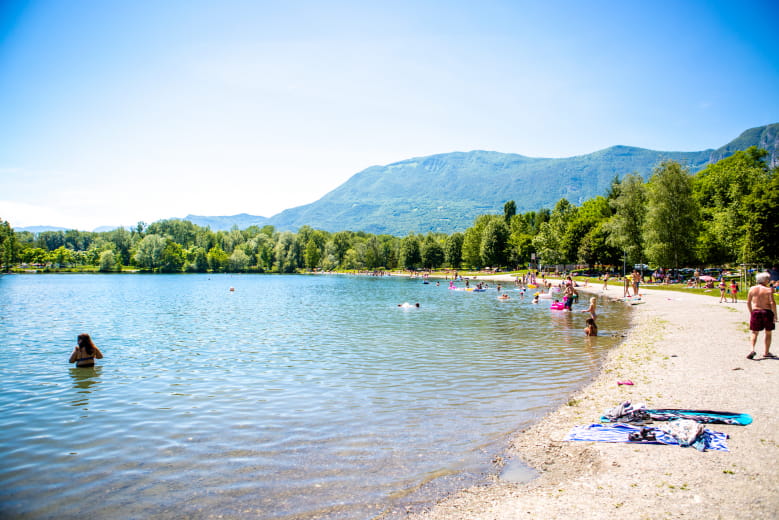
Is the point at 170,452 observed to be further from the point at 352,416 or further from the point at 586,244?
the point at 586,244

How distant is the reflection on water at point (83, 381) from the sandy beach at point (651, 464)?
1262 cm

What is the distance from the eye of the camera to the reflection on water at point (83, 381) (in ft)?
48.1

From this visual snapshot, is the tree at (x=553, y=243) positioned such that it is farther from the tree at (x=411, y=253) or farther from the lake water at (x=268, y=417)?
the lake water at (x=268, y=417)

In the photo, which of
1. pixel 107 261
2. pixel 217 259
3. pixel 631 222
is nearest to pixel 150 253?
pixel 107 261

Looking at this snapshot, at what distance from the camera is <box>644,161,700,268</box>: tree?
60656 millimetres

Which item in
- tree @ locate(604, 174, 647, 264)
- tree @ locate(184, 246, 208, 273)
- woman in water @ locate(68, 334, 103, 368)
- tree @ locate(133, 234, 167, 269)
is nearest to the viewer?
woman in water @ locate(68, 334, 103, 368)

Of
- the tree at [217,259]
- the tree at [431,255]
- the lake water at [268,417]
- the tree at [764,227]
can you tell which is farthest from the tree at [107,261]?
the tree at [764,227]

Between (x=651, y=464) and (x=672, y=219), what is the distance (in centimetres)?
6257

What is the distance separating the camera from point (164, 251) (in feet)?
582

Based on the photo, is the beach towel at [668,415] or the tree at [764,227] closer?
the beach towel at [668,415]

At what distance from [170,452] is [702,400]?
1237cm

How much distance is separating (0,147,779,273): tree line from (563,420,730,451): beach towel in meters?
45.4

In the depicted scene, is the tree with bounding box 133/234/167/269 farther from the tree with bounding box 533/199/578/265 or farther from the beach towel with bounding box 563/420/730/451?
the beach towel with bounding box 563/420/730/451

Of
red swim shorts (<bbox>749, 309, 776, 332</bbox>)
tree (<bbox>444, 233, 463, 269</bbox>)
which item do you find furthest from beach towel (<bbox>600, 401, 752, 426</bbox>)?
tree (<bbox>444, 233, 463, 269</bbox>)
